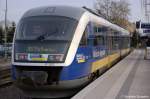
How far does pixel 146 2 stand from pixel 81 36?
28.7 metres

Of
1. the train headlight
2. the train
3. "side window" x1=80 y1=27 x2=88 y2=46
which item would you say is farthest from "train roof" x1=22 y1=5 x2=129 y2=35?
the train headlight

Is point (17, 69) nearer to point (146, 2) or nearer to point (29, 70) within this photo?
point (29, 70)

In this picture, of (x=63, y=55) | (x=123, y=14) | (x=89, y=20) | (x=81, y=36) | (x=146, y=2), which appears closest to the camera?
(x=63, y=55)

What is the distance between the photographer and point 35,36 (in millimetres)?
13742

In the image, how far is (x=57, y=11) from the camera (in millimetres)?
14484

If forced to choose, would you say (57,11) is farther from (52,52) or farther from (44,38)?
(52,52)

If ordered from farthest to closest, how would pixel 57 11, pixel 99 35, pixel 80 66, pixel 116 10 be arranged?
pixel 116 10 < pixel 99 35 < pixel 57 11 < pixel 80 66

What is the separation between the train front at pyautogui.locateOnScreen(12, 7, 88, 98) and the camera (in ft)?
42.2

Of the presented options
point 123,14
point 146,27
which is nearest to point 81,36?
point 146,27

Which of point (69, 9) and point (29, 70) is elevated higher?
point (69, 9)

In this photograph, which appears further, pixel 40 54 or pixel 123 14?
pixel 123 14

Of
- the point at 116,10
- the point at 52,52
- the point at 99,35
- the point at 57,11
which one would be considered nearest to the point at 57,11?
the point at 57,11

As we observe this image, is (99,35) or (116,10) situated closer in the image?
(99,35)

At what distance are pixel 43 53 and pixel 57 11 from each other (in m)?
1.96
